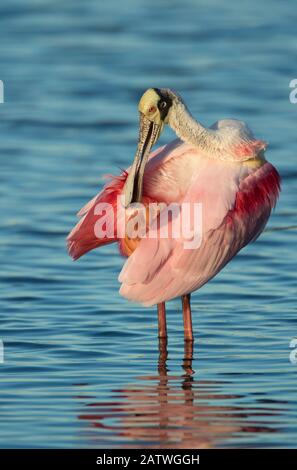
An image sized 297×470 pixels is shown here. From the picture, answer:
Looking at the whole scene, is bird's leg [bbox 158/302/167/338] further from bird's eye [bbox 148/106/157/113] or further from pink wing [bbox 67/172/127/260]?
bird's eye [bbox 148/106/157/113]

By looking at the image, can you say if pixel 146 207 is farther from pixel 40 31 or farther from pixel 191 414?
pixel 40 31

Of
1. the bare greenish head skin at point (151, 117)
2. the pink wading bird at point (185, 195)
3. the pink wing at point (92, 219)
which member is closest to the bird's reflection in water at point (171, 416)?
the pink wading bird at point (185, 195)

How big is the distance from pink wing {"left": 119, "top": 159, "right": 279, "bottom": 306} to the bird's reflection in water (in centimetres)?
65

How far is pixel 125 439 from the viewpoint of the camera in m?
8.27

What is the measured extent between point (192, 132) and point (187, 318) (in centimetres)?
127

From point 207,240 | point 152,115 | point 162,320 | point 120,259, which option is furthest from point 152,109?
point 120,259

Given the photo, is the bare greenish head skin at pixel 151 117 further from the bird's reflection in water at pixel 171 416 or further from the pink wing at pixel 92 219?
the bird's reflection in water at pixel 171 416

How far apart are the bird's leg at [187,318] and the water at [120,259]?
11 centimetres

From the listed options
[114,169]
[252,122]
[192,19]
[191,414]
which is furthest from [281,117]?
[191,414]

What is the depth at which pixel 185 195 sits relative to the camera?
998 centimetres

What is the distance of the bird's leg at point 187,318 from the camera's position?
34.5ft

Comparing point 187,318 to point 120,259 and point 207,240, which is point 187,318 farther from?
point 120,259

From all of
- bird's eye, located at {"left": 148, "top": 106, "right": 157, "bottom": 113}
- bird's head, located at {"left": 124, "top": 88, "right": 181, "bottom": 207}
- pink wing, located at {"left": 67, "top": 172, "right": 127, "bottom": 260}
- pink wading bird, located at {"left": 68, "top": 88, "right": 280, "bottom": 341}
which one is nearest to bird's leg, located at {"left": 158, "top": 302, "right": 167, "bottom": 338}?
pink wading bird, located at {"left": 68, "top": 88, "right": 280, "bottom": 341}

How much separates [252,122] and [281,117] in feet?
1.68
